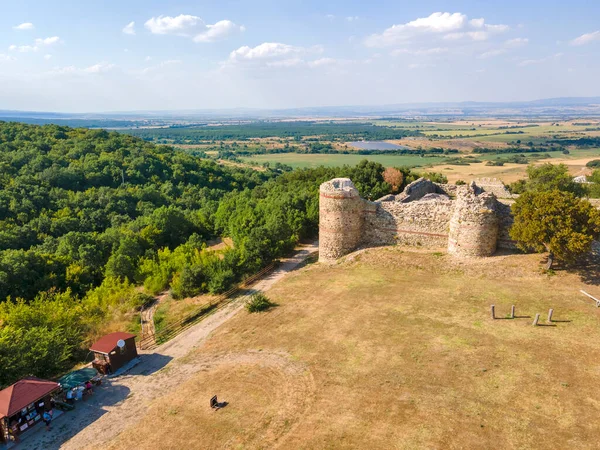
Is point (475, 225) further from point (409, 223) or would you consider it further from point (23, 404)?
point (23, 404)

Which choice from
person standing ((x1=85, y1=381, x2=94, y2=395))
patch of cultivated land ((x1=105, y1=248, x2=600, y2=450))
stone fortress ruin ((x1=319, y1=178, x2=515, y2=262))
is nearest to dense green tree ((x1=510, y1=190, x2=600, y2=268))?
patch of cultivated land ((x1=105, y1=248, x2=600, y2=450))

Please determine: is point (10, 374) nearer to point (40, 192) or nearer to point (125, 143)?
point (40, 192)

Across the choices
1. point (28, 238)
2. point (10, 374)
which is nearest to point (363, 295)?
point (10, 374)

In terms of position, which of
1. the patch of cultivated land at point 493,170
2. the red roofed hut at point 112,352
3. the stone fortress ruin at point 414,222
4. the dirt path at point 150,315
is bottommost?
the dirt path at point 150,315

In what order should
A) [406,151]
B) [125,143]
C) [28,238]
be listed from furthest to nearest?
[406,151]
[125,143]
[28,238]

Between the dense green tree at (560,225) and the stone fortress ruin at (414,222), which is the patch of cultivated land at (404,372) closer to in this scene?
the dense green tree at (560,225)

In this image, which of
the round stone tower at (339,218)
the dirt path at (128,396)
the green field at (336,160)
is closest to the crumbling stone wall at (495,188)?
the round stone tower at (339,218)

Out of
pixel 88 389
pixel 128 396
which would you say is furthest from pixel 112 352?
pixel 128 396
